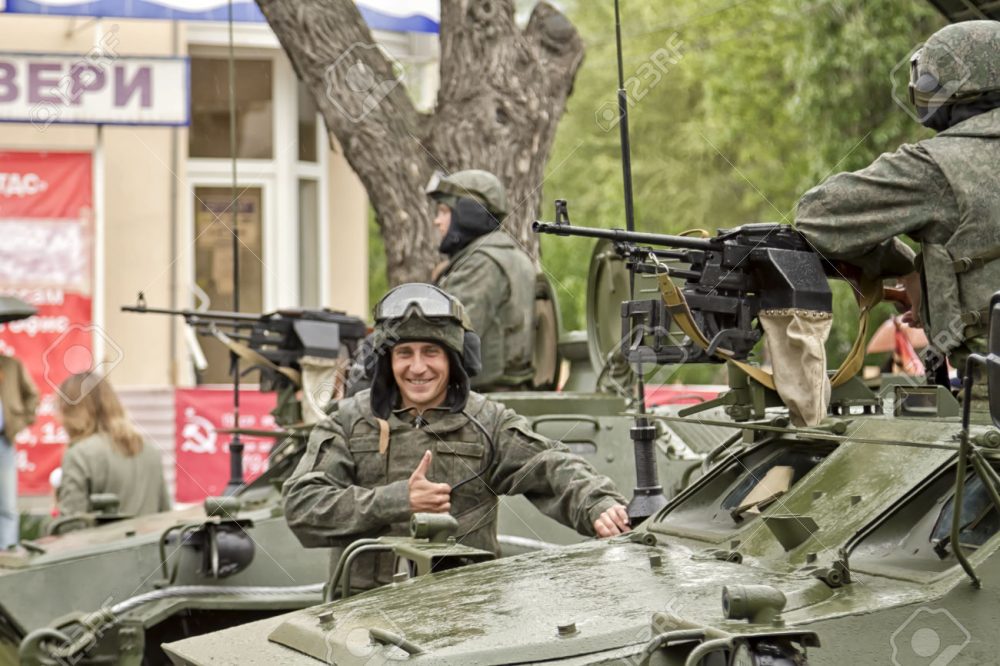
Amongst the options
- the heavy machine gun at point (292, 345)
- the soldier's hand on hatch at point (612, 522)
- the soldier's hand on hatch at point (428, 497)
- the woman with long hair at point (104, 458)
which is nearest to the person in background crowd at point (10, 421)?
the woman with long hair at point (104, 458)

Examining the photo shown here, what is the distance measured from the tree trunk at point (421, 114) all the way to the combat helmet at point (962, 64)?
18.7ft

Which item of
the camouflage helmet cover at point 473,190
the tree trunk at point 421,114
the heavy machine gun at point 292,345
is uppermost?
the tree trunk at point 421,114

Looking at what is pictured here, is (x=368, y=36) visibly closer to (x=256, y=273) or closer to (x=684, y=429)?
(x=684, y=429)

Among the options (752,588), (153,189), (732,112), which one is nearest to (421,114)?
(153,189)

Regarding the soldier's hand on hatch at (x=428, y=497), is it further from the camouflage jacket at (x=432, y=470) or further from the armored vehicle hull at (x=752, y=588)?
the armored vehicle hull at (x=752, y=588)

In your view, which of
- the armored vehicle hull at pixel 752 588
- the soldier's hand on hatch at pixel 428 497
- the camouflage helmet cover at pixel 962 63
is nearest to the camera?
the armored vehicle hull at pixel 752 588

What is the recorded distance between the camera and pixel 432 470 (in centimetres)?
595

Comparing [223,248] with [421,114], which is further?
[223,248]

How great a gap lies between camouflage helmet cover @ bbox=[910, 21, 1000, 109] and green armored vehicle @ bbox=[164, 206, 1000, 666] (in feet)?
2.21

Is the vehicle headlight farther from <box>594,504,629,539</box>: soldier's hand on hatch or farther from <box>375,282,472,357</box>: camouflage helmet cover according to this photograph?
<box>375,282,472,357</box>: camouflage helmet cover

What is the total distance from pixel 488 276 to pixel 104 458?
2.70 metres

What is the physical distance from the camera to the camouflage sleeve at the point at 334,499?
222 inches

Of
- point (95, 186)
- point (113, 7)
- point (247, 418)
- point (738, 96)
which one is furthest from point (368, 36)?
point (738, 96)

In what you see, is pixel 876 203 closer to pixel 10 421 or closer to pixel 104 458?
pixel 104 458
